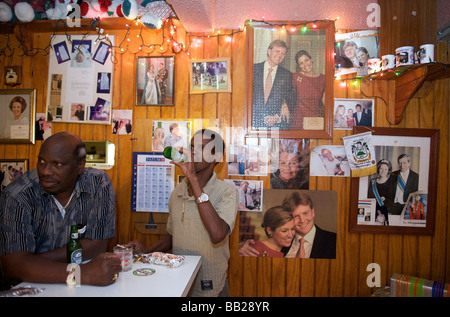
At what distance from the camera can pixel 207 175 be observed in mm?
1810

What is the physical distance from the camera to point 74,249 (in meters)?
1.36

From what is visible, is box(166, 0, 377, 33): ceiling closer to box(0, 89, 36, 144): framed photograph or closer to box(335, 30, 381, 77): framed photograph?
box(335, 30, 381, 77): framed photograph

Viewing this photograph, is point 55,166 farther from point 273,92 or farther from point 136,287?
point 273,92

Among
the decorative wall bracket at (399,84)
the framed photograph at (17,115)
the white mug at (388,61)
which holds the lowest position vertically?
the framed photograph at (17,115)

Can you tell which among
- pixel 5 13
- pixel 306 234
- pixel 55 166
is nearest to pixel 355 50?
pixel 306 234

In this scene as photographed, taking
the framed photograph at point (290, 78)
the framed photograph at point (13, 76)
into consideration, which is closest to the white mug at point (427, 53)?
the framed photograph at point (290, 78)

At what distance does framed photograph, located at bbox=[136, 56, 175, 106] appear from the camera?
2.39 metres

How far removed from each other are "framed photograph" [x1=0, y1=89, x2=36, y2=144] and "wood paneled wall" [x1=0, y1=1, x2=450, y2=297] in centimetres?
9

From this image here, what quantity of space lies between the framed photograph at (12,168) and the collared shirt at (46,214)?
3.96 feet

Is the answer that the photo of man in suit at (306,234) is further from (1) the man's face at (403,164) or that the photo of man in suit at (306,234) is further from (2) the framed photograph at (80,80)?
(2) the framed photograph at (80,80)

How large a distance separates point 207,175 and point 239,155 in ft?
1.98

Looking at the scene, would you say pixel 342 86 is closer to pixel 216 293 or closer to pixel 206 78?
pixel 206 78

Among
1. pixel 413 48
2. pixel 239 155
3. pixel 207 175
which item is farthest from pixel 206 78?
pixel 413 48

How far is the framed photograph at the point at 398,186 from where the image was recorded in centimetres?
227
